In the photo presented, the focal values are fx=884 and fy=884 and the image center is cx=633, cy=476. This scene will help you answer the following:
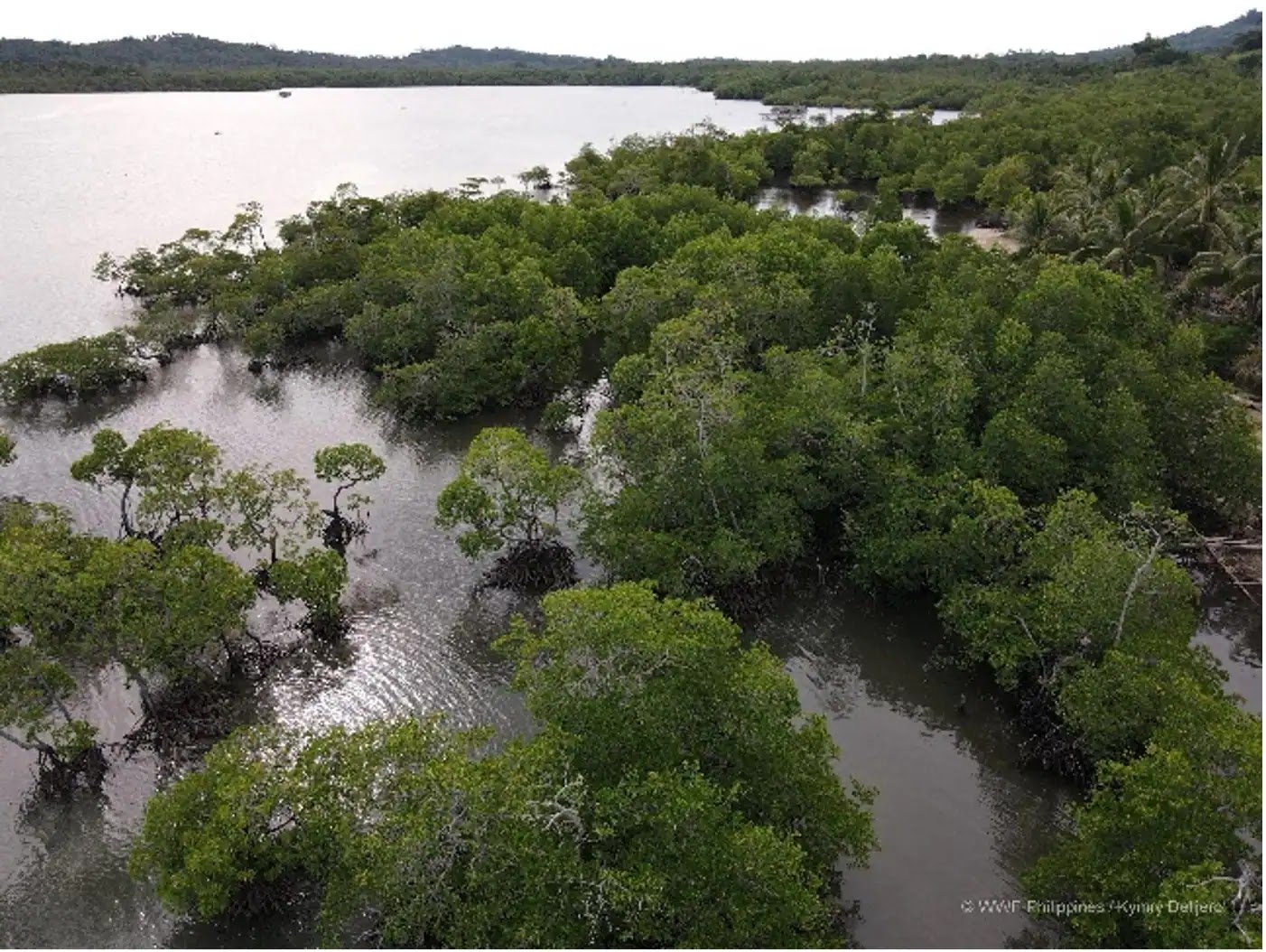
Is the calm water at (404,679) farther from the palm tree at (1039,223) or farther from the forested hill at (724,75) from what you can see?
the forested hill at (724,75)

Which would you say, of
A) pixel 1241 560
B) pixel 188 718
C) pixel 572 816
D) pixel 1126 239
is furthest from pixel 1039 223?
pixel 188 718

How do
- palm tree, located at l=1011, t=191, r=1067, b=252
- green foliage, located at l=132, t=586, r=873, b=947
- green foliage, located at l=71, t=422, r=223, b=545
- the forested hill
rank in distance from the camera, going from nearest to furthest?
green foliage, located at l=132, t=586, r=873, b=947, green foliage, located at l=71, t=422, r=223, b=545, palm tree, located at l=1011, t=191, r=1067, b=252, the forested hill

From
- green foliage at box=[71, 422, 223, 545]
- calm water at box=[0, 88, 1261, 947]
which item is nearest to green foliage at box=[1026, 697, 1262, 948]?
calm water at box=[0, 88, 1261, 947]

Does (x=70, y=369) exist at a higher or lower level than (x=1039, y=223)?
lower

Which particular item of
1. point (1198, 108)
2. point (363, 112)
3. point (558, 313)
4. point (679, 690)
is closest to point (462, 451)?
point (558, 313)

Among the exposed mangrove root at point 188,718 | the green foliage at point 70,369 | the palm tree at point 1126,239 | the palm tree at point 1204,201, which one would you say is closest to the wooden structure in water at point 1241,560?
the palm tree at point 1126,239

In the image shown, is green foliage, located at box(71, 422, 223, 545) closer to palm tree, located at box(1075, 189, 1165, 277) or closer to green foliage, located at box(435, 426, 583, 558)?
green foliage, located at box(435, 426, 583, 558)

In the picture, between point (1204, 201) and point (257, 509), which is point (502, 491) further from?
point (1204, 201)

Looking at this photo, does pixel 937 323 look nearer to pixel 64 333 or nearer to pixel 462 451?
pixel 462 451
